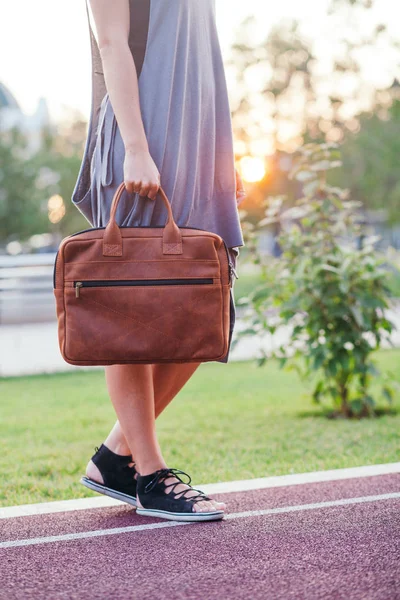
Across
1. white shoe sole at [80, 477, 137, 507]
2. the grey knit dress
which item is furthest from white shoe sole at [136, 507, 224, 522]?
the grey knit dress

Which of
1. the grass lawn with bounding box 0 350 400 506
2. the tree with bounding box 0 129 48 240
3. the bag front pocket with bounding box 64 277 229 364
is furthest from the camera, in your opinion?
the tree with bounding box 0 129 48 240

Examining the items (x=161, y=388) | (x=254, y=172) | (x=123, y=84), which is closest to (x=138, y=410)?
(x=161, y=388)

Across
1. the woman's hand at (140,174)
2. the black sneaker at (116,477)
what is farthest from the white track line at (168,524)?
the woman's hand at (140,174)

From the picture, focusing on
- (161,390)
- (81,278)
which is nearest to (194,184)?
(81,278)

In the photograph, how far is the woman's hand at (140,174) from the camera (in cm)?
249

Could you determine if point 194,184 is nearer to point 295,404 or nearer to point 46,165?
point 295,404

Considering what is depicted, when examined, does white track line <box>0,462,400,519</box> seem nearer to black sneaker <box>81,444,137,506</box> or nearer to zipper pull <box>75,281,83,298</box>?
black sneaker <box>81,444,137,506</box>

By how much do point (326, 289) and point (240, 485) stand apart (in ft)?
6.03

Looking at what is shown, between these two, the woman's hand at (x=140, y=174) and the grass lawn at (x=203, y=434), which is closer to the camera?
the woman's hand at (x=140, y=174)

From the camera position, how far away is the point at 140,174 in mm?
2496

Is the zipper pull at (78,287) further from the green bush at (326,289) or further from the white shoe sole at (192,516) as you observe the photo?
the green bush at (326,289)

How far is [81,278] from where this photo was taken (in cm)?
243

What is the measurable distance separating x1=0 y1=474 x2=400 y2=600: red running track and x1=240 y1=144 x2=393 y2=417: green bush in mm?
1805

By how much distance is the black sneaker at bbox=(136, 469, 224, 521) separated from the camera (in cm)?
258
